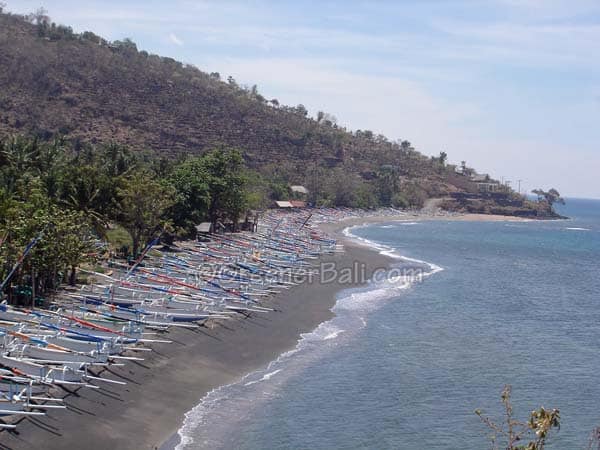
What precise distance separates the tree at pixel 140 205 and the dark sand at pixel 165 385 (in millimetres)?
10432

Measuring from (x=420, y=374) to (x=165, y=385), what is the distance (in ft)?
37.3

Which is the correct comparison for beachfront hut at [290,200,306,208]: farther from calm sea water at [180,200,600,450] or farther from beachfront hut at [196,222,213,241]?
calm sea water at [180,200,600,450]

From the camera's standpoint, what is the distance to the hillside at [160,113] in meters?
118

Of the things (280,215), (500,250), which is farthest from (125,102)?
(500,250)

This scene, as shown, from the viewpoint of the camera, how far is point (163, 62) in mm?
156250

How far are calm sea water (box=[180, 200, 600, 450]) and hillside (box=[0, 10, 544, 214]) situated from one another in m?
69.5

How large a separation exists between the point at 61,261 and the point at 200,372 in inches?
370

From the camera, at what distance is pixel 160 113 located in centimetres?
12975

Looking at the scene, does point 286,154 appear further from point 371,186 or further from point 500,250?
point 500,250

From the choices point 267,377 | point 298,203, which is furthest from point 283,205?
point 267,377

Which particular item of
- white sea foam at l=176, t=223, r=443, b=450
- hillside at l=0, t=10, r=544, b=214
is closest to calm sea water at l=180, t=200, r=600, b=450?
white sea foam at l=176, t=223, r=443, b=450

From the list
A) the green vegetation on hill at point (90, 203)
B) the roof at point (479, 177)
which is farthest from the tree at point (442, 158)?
the green vegetation on hill at point (90, 203)

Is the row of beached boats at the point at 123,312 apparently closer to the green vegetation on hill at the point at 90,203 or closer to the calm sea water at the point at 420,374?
the green vegetation on hill at the point at 90,203

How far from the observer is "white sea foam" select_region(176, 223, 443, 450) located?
22.2 metres
